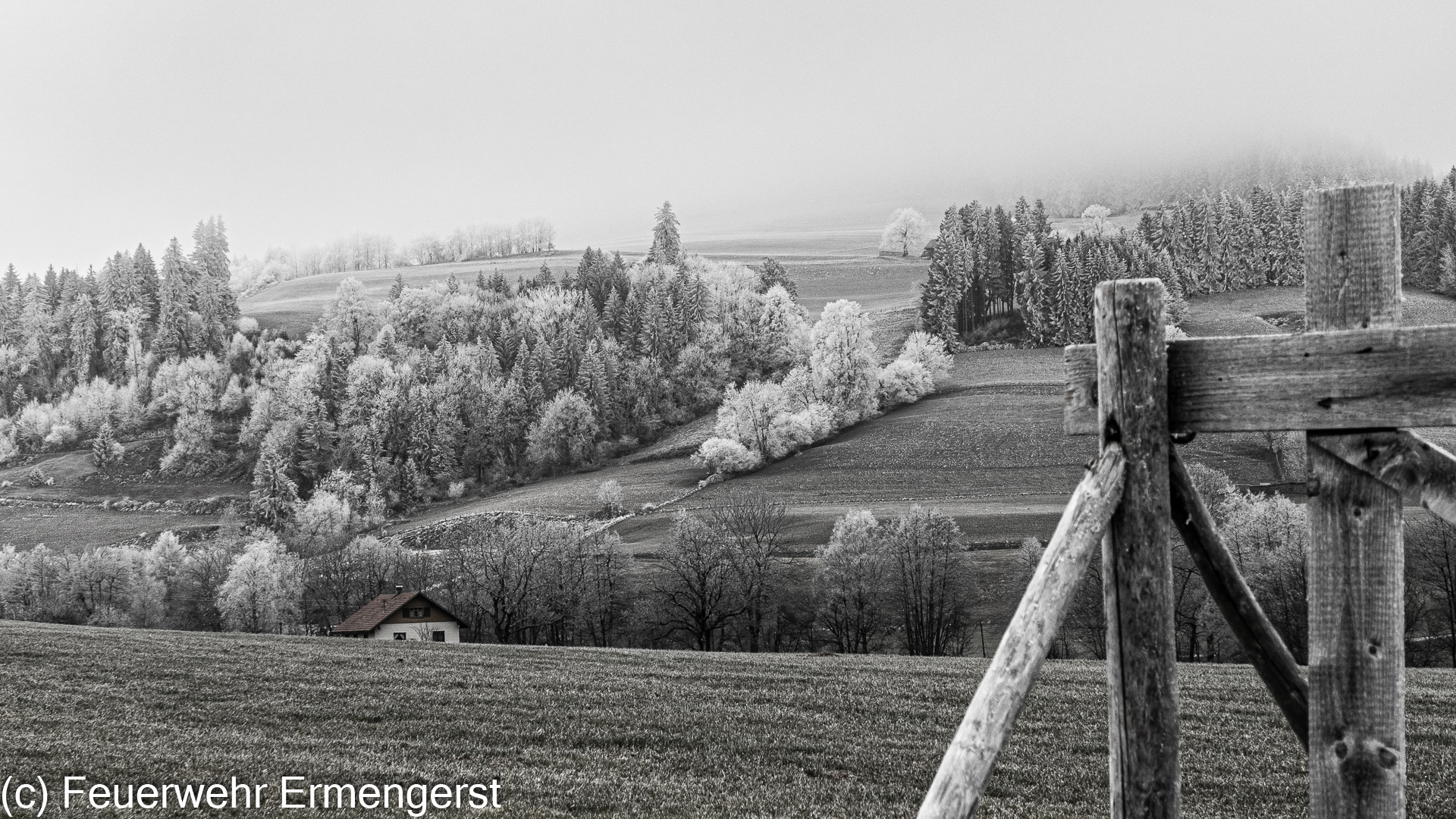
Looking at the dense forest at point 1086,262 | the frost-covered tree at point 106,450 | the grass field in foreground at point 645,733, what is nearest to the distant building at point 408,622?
the grass field in foreground at point 645,733

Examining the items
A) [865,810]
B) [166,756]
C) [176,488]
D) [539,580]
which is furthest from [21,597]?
[865,810]

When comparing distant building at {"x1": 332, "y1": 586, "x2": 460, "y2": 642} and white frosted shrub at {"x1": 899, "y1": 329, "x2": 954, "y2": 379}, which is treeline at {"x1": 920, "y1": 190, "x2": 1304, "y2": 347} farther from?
distant building at {"x1": 332, "y1": 586, "x2": 460, "y2": 642}

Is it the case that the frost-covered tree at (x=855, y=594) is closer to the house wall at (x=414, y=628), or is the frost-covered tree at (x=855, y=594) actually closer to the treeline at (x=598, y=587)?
the treeline at (x=598, y=587)

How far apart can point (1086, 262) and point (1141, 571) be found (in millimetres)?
167665

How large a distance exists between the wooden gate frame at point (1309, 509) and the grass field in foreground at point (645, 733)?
8.75 meters

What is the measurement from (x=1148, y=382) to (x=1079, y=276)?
16106 centimetres

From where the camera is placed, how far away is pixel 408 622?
71.1 metres

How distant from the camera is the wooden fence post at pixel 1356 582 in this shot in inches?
149

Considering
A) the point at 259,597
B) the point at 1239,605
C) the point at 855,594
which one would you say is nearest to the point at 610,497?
the point at 259,597

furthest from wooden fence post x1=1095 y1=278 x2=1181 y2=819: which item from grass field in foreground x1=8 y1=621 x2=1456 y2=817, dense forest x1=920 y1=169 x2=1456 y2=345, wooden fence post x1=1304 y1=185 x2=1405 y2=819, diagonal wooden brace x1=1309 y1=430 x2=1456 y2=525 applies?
dense forest x1=920 y1=169 x2=1456 y2=345

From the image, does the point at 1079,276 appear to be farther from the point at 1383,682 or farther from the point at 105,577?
the point at 1383,682

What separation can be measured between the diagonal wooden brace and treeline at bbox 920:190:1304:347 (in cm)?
15406

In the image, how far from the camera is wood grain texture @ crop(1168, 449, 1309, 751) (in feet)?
13.3

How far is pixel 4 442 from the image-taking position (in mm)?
188875
